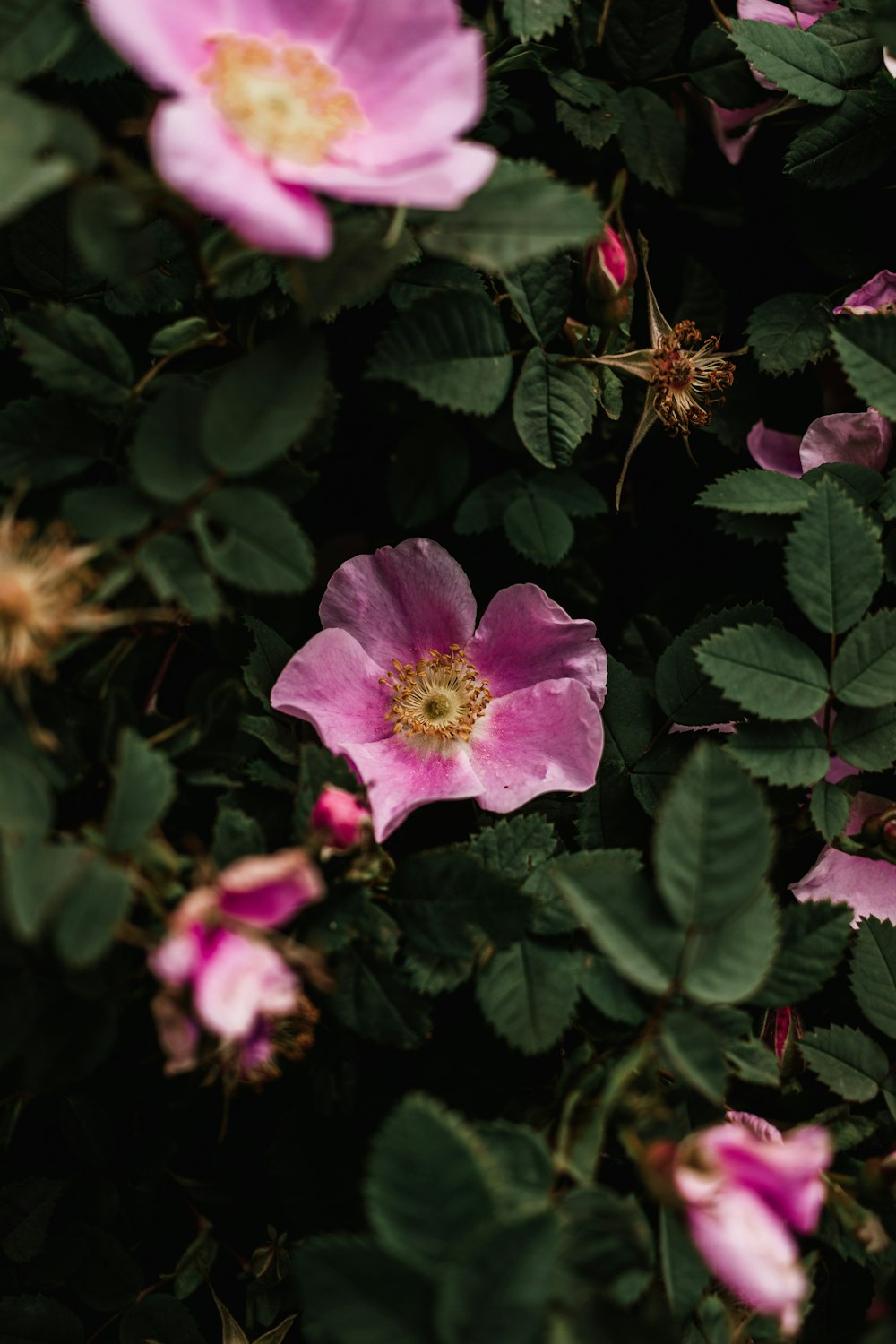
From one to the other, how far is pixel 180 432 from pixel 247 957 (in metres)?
0.34

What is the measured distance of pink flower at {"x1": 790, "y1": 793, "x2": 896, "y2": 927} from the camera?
1062 mm

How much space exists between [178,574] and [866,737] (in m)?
0.63

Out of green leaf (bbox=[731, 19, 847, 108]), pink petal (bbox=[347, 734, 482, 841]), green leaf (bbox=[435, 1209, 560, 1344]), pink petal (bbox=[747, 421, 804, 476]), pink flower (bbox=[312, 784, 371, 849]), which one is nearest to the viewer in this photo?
green leaf (bbox=[435, 1209, 560, 1344])

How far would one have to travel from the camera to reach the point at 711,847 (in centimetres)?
76

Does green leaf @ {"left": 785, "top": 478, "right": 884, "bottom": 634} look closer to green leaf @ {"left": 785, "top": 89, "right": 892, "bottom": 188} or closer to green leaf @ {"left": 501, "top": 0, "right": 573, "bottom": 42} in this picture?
green leaf @ {"left": 785, "top": 89, "right": 892, "bottom": 188}

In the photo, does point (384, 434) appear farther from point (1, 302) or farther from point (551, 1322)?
point (551, 1322)

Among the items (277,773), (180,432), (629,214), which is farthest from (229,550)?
(629,214)

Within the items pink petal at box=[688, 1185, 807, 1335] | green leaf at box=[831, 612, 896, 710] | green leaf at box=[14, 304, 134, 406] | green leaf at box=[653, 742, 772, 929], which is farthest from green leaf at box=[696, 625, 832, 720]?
green leaf at box=[14, 304, 134, 406]

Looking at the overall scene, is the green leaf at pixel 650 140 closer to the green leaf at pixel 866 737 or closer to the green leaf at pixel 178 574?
the green leaf at pixel 866 737

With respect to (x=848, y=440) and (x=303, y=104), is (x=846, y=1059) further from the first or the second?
(x=303, y=104)

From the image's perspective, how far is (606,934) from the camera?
753 millimetres

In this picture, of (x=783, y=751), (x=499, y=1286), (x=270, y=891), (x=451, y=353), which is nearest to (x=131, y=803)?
(x=270, y=891)

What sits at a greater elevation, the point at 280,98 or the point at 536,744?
the point at 280,98

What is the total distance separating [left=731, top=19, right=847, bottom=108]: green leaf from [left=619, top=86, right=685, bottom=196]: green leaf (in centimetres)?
10
